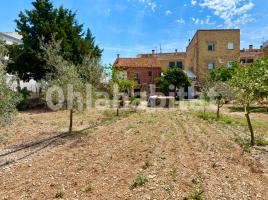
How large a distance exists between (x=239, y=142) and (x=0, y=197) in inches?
336

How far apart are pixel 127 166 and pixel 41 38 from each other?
20344mm

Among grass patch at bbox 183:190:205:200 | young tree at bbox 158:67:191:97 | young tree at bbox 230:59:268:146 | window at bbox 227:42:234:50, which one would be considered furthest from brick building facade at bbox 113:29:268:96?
grass patch at bbox 183:190:205:200

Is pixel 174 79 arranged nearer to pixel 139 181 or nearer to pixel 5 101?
pixel 5 101

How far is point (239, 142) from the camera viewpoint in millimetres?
11031

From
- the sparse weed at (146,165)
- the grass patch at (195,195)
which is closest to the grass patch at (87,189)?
the sparse weed at (146,165)

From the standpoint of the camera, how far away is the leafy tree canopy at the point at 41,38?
2506cm

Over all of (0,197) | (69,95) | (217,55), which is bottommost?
(0,197)

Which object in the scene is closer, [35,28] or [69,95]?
[69,95]

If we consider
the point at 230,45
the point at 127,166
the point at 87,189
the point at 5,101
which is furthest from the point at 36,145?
the point at 230,45

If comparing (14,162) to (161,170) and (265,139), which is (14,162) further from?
(265,139)

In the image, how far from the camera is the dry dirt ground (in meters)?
6.51

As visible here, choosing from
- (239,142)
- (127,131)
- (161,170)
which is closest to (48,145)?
(127,131)

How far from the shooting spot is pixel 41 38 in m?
25.3

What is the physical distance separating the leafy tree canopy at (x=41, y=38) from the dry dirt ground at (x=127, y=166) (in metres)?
13.3
